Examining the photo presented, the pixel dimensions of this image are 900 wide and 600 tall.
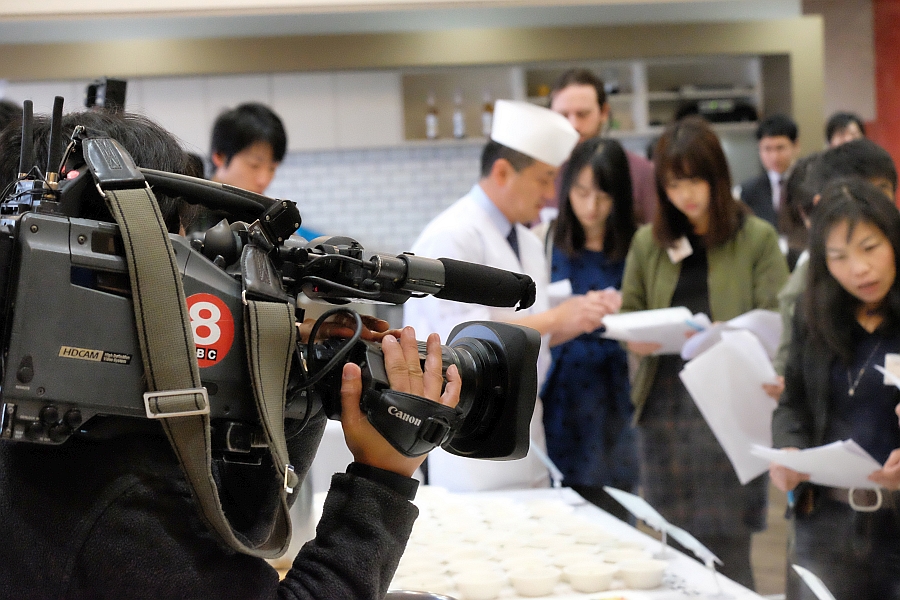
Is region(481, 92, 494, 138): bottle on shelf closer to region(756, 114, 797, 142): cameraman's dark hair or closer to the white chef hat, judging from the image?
region(756, 114, 797, 142): cameraman's dark hair

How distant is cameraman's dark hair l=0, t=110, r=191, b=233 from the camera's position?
33.2 inches

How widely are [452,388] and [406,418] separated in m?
0.07

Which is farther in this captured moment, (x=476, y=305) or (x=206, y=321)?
(x=476, y=305)

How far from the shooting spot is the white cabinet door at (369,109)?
543 cm

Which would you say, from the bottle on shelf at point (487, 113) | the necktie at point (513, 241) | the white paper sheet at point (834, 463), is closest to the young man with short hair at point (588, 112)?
the necktie at point (513, 241)

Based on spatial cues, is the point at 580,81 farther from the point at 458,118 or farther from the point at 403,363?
the point at 403,363

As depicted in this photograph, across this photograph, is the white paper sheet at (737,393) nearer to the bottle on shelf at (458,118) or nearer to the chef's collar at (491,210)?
the chef's collar at (491,210)

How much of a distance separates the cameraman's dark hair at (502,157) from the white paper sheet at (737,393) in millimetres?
710

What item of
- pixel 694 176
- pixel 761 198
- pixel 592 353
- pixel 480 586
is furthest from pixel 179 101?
pixel 480 586

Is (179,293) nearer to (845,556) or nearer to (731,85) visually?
(845,556)

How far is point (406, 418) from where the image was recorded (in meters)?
0.80

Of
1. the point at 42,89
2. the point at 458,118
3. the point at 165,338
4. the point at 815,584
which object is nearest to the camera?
the point at 165,338

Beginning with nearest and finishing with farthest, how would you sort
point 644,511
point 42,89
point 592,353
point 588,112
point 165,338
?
point 165,338, point 644,511, point 592,353, point 588,112, point 42,89

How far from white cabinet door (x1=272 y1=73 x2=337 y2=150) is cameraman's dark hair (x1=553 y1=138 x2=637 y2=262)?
112 inches
